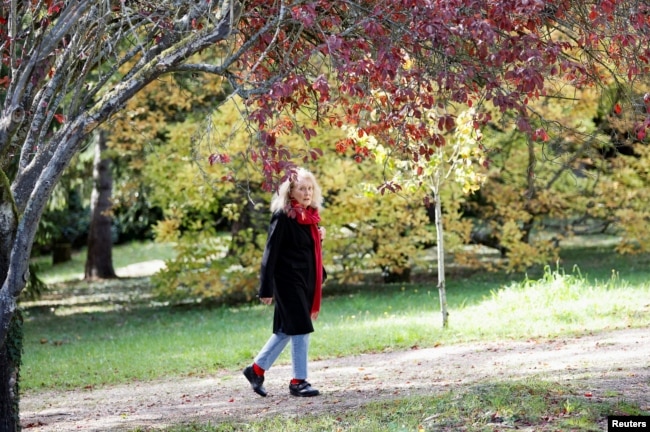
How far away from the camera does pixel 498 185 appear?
16500 millimetres

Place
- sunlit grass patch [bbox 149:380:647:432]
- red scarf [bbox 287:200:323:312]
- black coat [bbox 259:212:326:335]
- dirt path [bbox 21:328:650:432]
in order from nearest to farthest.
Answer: sunlit grass patch [bbox 149:380:647:432], dirt path [bbox 21:328:650:432], black coat [bbox 259:212:326:335], red scarf [bbox 287:200:323:312]

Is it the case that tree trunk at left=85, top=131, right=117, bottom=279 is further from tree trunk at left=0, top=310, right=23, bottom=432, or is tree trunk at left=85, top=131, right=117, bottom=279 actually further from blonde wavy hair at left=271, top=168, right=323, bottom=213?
tree trunk at left=0, top=310, right=23, bottom=432

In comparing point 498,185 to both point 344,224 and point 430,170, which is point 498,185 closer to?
point 344,224

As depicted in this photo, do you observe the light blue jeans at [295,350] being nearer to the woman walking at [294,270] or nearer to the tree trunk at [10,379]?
Answer: the woman walking at [294,270]

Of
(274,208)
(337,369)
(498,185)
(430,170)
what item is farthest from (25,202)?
(498,185)

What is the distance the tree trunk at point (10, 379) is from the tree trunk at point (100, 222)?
14657 mm

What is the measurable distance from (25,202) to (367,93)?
2.36 m

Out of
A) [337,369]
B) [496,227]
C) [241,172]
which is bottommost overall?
[337,369]

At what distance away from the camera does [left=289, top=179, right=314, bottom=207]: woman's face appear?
23.2 ft

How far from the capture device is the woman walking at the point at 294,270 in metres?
7.04

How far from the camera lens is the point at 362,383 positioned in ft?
25.6

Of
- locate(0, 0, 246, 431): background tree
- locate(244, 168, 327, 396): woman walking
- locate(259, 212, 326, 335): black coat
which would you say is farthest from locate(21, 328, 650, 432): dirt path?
locate(0, 0, 246, 431): background tree

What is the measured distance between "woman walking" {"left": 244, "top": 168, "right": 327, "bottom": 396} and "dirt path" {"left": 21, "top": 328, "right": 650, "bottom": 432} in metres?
0.41

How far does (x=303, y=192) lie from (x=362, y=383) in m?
1.83
